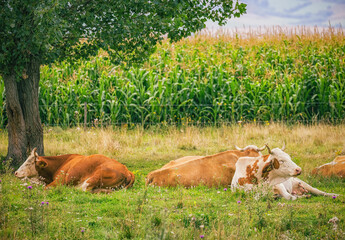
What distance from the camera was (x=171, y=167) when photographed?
862cm

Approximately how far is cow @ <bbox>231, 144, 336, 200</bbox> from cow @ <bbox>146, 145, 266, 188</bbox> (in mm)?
409

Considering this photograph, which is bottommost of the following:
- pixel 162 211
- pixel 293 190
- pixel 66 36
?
pixel 293 190

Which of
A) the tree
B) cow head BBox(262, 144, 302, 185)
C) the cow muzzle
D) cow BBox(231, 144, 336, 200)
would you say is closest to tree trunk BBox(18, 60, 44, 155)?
the tree

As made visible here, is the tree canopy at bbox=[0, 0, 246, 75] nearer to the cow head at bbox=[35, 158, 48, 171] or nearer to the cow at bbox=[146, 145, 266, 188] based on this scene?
the cow head at bbox=[35, 158, 48, 171]

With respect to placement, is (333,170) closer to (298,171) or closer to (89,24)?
(298,171)

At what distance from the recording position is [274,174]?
7.34 meters

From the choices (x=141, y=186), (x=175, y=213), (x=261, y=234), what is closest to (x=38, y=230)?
(x=175, y=213)

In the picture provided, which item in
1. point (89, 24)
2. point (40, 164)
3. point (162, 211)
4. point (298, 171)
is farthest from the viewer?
point (89, 24)

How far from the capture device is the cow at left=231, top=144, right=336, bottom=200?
7.21 metres

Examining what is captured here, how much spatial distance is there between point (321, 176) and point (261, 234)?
408cm

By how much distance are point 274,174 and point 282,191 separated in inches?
13.3

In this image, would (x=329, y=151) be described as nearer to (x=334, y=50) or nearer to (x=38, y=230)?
(x=38, y=230)

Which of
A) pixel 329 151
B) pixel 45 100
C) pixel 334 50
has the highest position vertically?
pixel 334 50

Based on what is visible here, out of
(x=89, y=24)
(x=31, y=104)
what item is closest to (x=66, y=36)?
(x=89, y=24)
